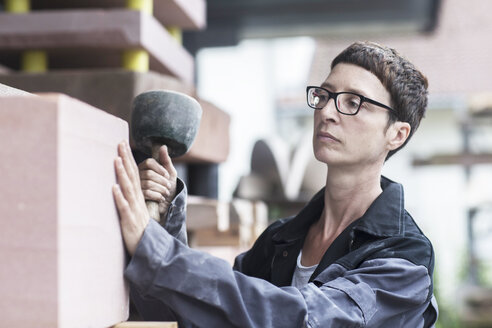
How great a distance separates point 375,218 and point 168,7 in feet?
4.13

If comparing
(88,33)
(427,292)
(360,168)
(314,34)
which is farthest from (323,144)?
(314,34)

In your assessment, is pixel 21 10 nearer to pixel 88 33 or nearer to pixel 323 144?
pixel 88 33

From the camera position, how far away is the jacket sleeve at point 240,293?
1.50 meters

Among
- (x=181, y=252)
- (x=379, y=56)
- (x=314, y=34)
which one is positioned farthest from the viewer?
(x=314, y=34)

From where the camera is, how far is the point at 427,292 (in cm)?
207

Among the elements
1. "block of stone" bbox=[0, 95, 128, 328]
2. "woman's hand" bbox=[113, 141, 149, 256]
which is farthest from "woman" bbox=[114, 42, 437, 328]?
"block of stone" bbox=[0, 95, 128, 328]

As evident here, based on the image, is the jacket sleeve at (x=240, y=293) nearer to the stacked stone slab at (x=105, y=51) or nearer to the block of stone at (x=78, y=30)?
the stacked stone slab at (x=105, y=51)

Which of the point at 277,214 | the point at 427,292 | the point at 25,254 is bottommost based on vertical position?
the point at 277,214

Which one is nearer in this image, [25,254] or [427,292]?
[25,254]

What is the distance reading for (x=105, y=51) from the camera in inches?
104

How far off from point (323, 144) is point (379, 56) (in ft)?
1.10

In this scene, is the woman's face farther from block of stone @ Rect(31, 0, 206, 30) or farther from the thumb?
block of stone @ Rect(31, 0, 206, 30)

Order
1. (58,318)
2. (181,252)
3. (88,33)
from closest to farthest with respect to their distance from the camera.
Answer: (58,318) < (181,252) < (88,33)

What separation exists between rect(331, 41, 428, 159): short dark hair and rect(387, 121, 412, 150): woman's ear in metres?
0.02
